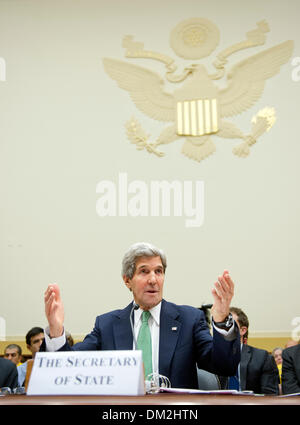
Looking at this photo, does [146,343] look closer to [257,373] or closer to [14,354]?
[257,373]

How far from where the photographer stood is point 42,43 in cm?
911

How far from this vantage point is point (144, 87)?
895 cm

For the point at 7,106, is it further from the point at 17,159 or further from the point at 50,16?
the point at 50,16

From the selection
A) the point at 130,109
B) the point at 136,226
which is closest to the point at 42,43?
the point at 130,109

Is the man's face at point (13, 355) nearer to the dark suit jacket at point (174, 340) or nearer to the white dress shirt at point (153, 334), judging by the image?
the dark suit jacket at point (174, 340)

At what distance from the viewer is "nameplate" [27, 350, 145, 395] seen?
71.6 inches

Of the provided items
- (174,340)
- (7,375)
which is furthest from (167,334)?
(7,375)

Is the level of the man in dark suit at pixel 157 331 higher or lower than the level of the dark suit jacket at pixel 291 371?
higher

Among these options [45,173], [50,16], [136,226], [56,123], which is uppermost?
[50,16]

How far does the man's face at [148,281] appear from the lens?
9.82ft

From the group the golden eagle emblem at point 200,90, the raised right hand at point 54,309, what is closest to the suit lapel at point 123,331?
the raised right hand at point 54,309

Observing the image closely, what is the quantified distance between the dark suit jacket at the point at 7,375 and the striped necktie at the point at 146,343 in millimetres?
2179
